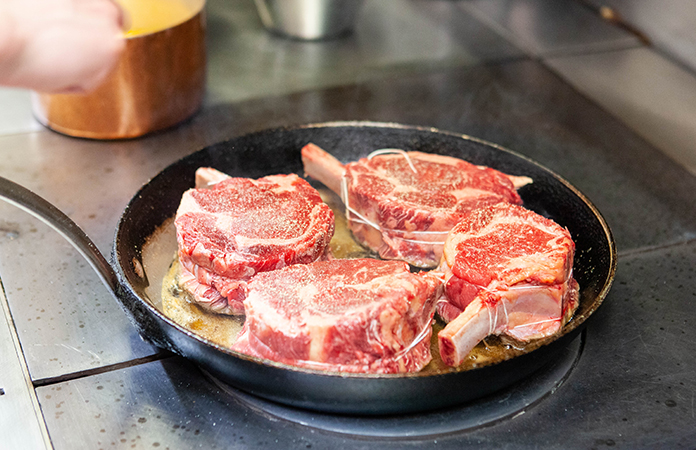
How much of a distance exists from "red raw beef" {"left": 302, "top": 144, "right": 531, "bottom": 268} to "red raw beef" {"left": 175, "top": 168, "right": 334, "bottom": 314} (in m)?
0.20

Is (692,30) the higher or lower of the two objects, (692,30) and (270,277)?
the higher

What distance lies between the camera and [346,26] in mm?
3947

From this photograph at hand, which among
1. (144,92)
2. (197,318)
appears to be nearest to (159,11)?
(144,92)

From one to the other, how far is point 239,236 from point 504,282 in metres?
0.76

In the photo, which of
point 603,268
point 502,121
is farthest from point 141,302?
point 502,121

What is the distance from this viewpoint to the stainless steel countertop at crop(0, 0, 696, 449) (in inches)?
63.9

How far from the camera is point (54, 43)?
1.08 meters

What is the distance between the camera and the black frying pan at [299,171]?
1.49m

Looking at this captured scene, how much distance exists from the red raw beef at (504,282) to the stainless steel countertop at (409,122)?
193 mm

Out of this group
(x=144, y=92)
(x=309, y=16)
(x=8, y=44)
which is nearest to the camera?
(x=8, y=44)

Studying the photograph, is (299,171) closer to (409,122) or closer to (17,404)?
(409,122)

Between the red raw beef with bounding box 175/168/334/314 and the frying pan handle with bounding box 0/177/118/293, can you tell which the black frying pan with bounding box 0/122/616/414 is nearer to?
the frying pan handle with bounding box 0/177/118/293

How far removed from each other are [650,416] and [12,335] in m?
1.77

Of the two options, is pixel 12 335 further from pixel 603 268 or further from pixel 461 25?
pixel 461 25
